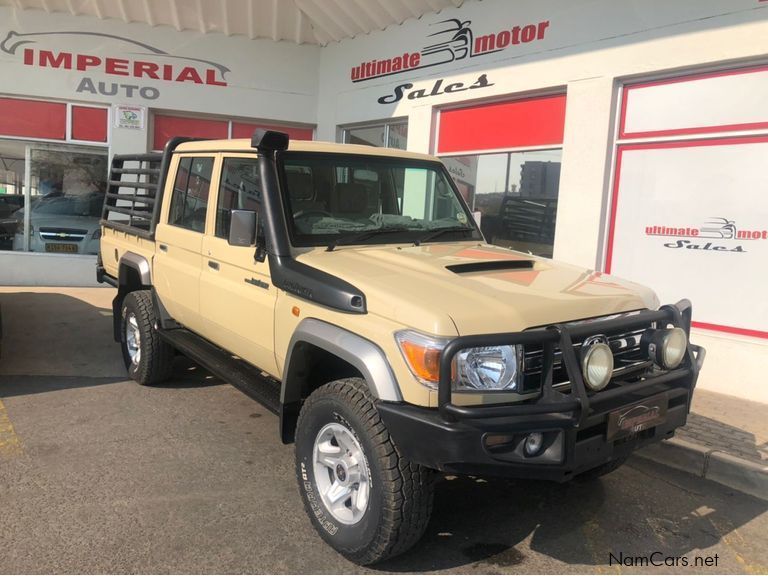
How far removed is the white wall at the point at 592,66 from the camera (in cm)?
600

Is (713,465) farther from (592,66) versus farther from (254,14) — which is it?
(254,14)

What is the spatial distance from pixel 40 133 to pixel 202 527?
962cm

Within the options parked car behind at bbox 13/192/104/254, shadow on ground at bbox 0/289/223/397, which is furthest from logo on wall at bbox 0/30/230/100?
shadow on ground at bbox 0/289/223/397

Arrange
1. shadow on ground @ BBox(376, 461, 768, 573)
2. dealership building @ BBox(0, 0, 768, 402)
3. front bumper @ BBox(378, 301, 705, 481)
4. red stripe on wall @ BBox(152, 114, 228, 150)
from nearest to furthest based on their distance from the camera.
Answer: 1. front bumper @ BBox(378, 301, 705, 481)
2. shadow on ground @ BBox(376, 461, 768, 573)
3. dealership building @ BBox(0, 0, 768, 402)
4. red stripe on wall @ BBox(152, 114, 228, 150)

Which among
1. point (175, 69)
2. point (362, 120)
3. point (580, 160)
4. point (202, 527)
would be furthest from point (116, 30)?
point (202, 527)

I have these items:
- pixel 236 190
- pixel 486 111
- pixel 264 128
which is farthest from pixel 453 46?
pixel 236 190

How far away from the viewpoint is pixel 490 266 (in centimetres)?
345

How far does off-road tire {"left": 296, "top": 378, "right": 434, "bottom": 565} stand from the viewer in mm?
2746

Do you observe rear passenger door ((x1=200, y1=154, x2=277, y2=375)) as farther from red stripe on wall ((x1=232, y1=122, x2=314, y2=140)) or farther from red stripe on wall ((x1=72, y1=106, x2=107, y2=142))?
red stripe on wall ((x1=72, y1=106, x2=107, y2=142))

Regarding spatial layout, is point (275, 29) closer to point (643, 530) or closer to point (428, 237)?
point (428, 237)

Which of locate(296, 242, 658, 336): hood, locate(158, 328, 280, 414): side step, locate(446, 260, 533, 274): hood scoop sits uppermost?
locate(446, 260, 533, 274): hood scoop

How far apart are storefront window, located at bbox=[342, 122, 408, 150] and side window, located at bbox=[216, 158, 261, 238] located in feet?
19.3

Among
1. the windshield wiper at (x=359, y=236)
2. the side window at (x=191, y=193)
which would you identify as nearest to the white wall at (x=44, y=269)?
the side window at (x=191, y=193)

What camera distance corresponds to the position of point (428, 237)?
402 centimetres
